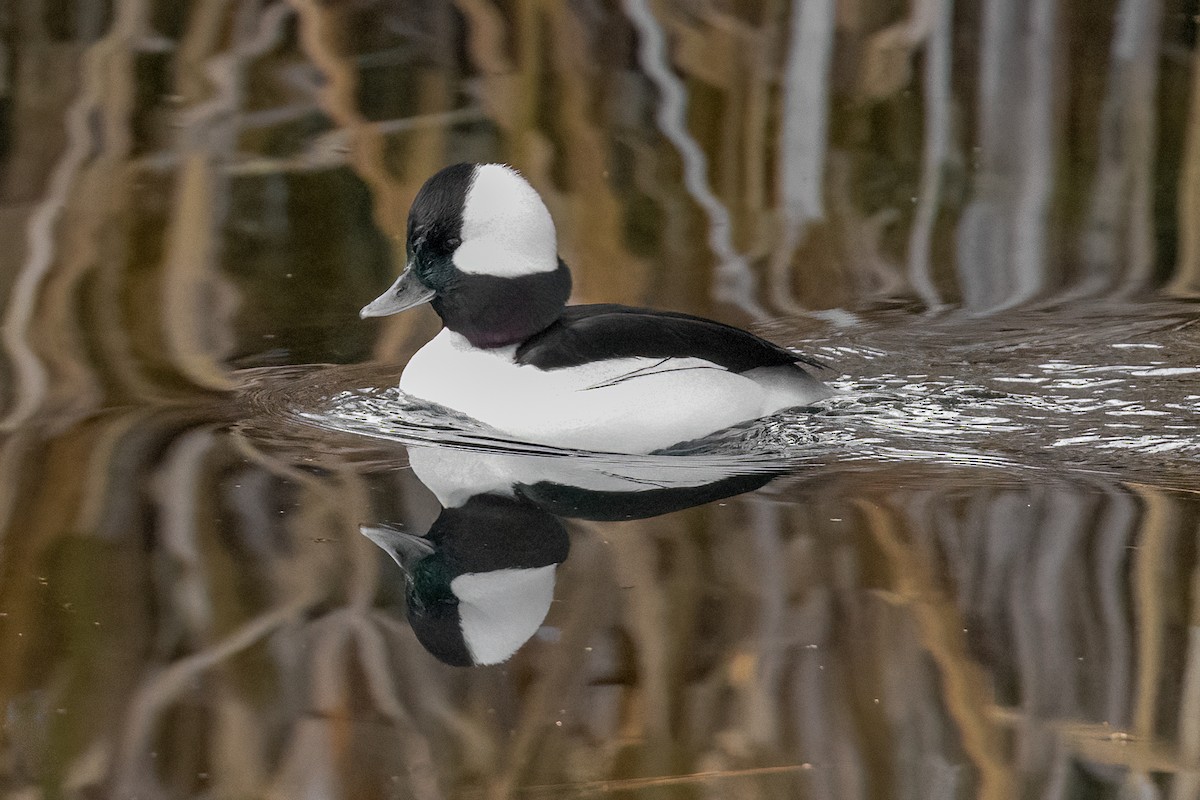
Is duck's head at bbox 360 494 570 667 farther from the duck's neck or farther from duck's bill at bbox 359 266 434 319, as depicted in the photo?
duck's bill at bbox 359 266 434 319

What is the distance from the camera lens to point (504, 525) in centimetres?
439

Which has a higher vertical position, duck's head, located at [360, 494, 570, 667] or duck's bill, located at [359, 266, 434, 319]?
duck's bill, located at [359, 266, 434, 319]

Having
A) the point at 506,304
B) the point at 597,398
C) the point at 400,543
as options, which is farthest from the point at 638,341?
the point at 400,543

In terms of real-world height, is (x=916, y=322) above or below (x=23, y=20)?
below

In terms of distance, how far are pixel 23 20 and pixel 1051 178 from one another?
6.19 meters

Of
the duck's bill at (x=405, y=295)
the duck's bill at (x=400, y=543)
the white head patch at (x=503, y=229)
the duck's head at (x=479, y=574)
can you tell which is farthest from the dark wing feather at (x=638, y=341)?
the duck's bill at (x=400, y=543)

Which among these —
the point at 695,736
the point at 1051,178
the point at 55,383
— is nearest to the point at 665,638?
the point at 695,736

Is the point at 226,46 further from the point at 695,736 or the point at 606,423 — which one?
the point at 695,736

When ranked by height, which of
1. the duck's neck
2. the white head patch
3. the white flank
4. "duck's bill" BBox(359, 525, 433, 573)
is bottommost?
the white flank

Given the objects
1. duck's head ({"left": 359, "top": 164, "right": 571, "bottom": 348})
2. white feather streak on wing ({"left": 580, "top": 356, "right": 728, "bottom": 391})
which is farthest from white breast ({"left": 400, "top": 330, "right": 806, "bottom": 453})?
duck's head ({"left": 359, "top": 164, "right": 571, "bottom": 348})

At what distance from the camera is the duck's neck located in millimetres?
4781

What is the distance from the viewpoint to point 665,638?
12.3 ft

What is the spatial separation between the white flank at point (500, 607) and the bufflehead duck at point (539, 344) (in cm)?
72

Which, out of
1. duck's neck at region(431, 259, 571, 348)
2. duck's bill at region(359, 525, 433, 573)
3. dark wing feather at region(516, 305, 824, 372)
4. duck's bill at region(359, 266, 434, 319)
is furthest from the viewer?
duck's bill at region(359, 266, 434, 319)
